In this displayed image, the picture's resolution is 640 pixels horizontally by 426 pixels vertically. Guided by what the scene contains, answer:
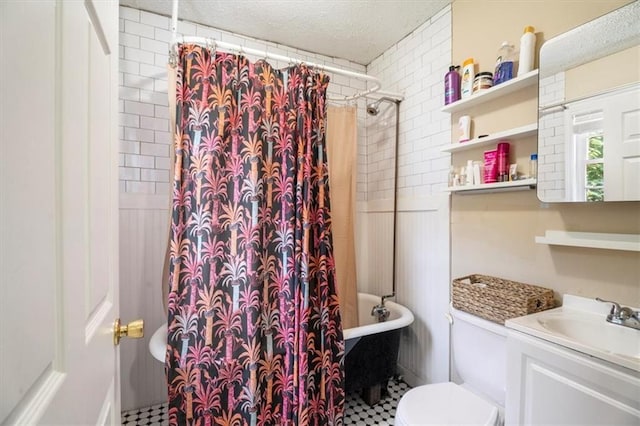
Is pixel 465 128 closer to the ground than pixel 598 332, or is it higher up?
higher up

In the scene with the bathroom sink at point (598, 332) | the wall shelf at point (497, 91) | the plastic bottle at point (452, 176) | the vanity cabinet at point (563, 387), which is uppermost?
the wall shelf at point (497, 91)

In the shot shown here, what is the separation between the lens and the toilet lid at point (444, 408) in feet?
4.17

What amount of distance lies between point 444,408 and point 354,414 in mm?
787

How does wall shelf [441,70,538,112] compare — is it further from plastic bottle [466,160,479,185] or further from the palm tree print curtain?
the palm tree print curtain

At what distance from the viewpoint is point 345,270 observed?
226cm

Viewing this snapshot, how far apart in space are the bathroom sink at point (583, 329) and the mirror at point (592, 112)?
19.0 inches

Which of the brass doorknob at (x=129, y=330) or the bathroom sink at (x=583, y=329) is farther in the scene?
the bathroom sink at (x=583, y=329)

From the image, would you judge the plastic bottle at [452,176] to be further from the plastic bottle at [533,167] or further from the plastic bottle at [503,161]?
the plastic bottle at [533,167]

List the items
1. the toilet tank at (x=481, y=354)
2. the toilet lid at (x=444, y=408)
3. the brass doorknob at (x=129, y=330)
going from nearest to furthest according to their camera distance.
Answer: the brass doorknob at (x=129, y=330)
the toilet lid at (x=444, y=408)
the toilet tank at (x=481, y=354)

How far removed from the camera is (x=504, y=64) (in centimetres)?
155

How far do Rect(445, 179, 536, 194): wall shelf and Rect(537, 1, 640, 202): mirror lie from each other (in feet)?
0.20

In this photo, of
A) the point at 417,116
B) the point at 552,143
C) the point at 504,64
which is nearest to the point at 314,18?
the point at 417,116

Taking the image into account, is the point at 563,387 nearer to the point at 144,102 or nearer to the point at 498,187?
the point at 498,187

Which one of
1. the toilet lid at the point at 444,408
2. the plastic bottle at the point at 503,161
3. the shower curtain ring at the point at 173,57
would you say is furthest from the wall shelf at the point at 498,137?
the shower curtain ring at the point at 173,57
